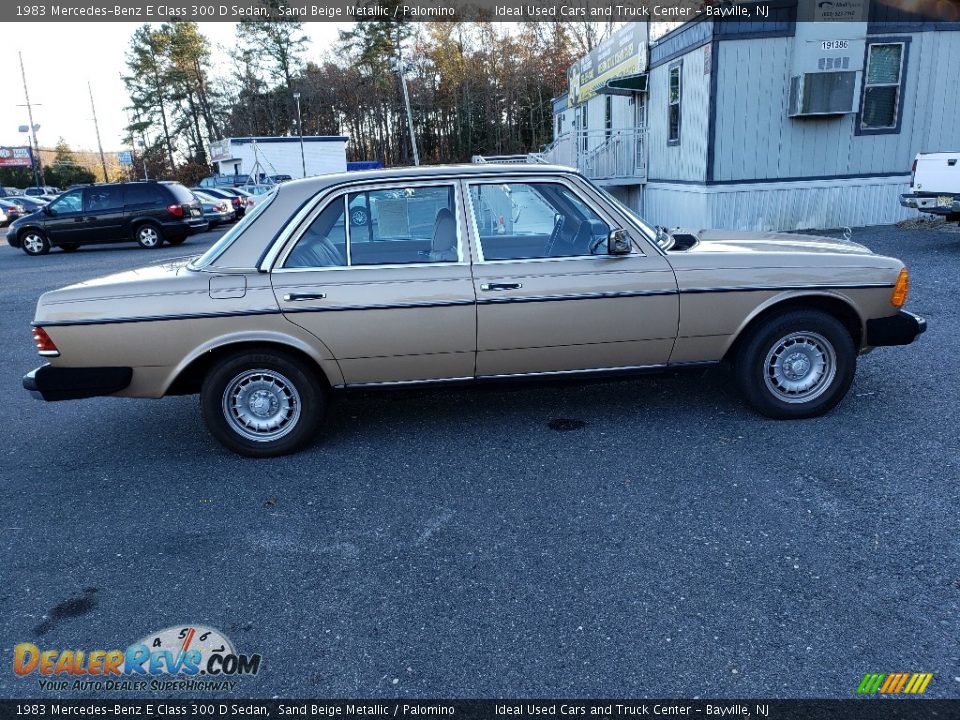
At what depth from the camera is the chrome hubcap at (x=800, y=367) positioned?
4676 mm

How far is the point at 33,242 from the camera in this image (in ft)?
62.4

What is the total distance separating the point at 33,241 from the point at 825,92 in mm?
18683

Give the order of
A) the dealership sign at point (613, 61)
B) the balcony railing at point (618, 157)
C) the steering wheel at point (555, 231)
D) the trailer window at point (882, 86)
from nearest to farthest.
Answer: the steering wheel at point (555, 231)
the trailer window at point (882, 86)
the dealership sign at point (613, 61)
the balcony railing at point (618, 157)

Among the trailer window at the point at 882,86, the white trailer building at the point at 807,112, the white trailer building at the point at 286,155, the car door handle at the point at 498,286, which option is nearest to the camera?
the car door handle at the point at 498,286

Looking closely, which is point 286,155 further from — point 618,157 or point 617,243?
point 617,243

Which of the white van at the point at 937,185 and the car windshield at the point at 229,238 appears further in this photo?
the white van at the point at 937,185

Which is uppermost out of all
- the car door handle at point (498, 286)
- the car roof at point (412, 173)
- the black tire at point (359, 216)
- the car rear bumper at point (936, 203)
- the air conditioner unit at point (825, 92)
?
the air conditioner unit at point (825, 92)

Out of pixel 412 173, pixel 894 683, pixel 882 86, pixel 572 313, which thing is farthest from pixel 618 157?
pixel 894 683

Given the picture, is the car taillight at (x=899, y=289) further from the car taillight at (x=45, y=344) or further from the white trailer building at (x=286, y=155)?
the white trailer building at (x=286, y=155)

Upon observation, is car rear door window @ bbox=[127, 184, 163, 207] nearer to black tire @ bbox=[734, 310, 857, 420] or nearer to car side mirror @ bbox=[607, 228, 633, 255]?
car side mirror @ bbox=[607, 228, 633, 255]

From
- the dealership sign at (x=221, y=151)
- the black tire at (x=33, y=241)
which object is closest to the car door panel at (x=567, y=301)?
the black tire at (x=33, y=241)

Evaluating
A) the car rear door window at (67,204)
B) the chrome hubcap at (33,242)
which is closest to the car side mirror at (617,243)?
the car rear door window at (67,204)

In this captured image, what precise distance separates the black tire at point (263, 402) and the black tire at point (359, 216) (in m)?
0.90

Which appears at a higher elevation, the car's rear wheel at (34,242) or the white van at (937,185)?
the white van at (937,185)
